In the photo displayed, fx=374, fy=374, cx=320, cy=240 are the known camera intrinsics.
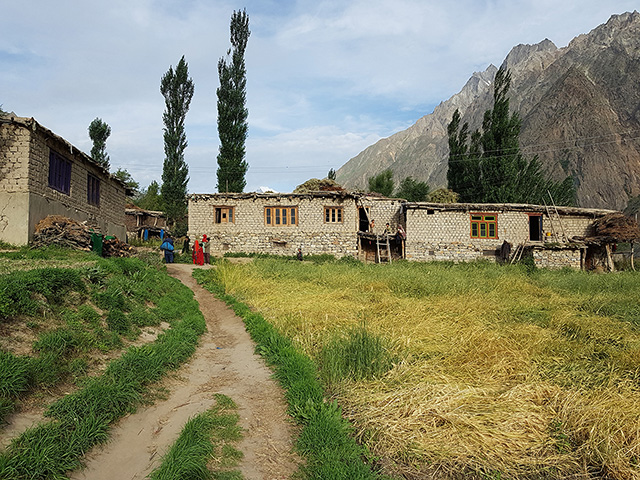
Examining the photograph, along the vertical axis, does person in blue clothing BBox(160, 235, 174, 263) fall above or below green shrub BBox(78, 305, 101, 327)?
above

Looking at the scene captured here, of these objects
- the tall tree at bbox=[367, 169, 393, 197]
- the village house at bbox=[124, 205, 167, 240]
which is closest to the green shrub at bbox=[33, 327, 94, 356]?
the village house at bbox=[124, 205, 167, 240]

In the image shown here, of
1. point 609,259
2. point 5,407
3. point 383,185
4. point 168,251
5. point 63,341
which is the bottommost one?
point 5,407

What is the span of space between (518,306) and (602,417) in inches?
252

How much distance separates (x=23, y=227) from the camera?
13.0 m

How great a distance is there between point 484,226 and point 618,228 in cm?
765

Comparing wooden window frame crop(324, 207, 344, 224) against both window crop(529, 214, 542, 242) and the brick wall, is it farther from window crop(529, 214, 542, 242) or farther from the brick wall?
the brick wall

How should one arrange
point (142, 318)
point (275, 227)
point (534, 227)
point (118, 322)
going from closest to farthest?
point (118, 322)
point (142, 318)
point (275, 227)
point (534, 227)

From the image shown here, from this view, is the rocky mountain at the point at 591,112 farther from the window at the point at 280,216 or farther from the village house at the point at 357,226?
the window at the point at 280,216

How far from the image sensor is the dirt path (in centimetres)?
359

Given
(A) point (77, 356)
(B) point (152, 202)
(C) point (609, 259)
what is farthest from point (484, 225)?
(B) point (152, 202)

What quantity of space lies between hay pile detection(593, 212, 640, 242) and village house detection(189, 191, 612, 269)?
120 cm

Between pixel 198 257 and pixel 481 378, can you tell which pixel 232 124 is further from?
pixel 481 378

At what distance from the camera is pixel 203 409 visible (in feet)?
15.5

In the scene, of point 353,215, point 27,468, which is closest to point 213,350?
point 27,468
